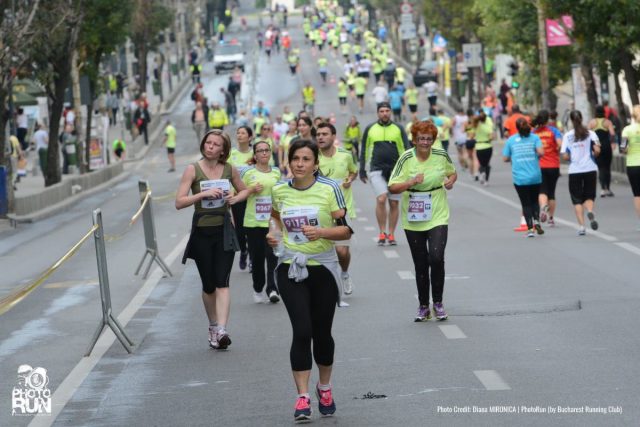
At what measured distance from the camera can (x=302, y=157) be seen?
9461 mm

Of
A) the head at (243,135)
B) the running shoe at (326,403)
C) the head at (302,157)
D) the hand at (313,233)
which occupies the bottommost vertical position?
the running shoe at (326,403)

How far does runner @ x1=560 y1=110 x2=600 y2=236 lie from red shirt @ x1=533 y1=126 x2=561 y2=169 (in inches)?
24.4

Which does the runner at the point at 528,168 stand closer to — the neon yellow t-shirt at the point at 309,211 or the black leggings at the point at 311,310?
the neon yellow t-shirt at the point at 309,211

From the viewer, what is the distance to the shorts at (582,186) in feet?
71.8

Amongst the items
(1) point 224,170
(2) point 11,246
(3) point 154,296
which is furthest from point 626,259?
(2) point 11,246

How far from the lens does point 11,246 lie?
26922mm

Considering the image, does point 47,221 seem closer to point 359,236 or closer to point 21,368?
point 359,236

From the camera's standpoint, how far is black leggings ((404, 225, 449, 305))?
1311 centimetres

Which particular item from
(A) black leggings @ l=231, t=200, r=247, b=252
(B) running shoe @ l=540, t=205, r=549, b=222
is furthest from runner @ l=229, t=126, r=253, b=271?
(B) running shoe @ l=540, t=205, r=549, b=222

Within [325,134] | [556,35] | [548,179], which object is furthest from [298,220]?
[556,35]

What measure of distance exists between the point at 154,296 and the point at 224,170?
4.50 meters

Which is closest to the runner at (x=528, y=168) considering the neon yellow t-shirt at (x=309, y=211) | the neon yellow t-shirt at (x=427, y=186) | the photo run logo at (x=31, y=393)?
the neon yellow t-shirt at (x=427, y=186)

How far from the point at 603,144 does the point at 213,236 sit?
58.4ft

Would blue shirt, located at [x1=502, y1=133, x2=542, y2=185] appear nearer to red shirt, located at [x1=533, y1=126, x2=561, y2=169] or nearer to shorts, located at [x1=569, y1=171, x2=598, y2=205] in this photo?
shorts, located at [x1=569, y1=171, x2=598, y2=205]
